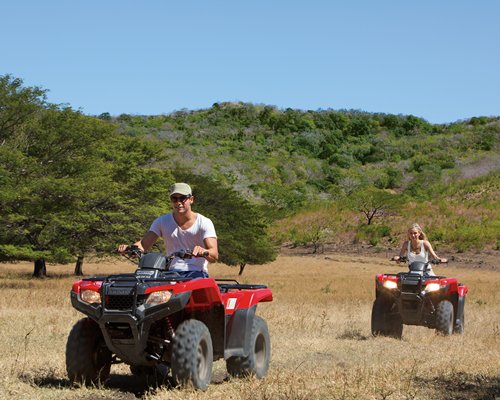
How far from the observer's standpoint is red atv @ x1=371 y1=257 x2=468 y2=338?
A: 1297cm

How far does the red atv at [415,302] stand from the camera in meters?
13.0

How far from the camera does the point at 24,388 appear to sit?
7.24 m

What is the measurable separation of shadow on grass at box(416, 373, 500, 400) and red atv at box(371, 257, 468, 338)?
4.34 meters

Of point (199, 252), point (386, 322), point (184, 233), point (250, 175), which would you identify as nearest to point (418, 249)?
point (386, 322)

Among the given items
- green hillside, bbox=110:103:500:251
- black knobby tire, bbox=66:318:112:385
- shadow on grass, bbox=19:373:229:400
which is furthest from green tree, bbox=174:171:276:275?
black knobby tire, bbox=66:318:112:385

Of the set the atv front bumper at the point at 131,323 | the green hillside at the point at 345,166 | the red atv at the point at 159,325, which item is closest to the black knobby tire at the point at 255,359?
the red atv at the point at 159,325

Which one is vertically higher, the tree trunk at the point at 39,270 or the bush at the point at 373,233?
the bush at the point at 373,233

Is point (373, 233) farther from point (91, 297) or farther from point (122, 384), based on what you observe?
point (91, 297)

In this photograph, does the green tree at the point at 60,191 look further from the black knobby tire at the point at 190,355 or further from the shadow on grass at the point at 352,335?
the black knobby tire at the point at 190,355

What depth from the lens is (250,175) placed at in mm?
112938

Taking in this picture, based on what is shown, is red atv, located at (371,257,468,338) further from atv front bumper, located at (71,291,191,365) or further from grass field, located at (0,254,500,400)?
atv front bumper, located at (71,291,191,365)

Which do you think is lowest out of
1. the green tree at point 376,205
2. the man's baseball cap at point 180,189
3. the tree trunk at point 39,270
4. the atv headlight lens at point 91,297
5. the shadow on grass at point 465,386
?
the tree trunk at point 39,270

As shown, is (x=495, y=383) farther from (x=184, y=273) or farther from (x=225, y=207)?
(x=225, y=207)

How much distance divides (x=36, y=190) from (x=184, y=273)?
2230 centimetres
